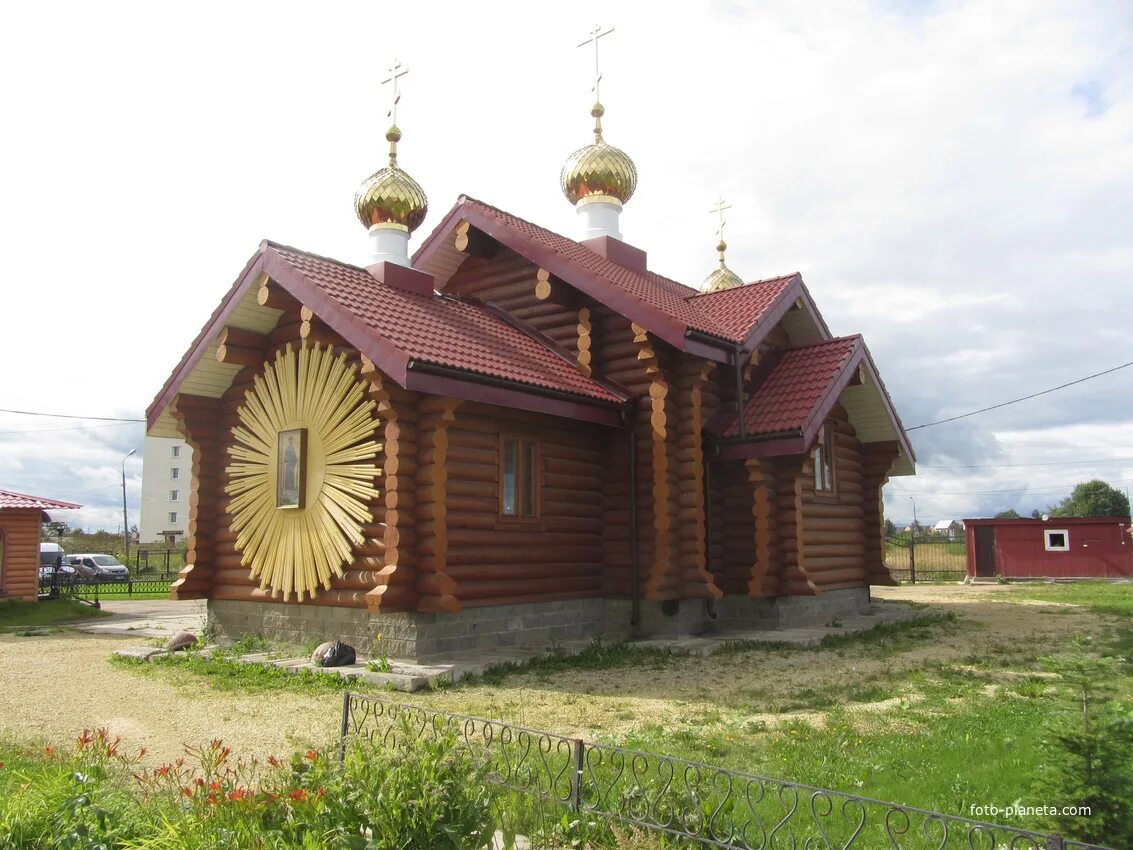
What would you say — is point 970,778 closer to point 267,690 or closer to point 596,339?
point 267,690

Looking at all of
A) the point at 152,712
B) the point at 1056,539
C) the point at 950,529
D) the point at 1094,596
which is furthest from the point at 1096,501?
the point at 152,712

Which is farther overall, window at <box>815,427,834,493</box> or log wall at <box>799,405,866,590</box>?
window at <box>815,427,834,493</box>

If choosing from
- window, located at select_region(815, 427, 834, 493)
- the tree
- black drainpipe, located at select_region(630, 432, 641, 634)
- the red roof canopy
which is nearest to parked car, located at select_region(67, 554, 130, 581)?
the red roof canopy

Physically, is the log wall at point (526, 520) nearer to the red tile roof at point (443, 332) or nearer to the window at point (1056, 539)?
the red tile roof at point (443, 332)

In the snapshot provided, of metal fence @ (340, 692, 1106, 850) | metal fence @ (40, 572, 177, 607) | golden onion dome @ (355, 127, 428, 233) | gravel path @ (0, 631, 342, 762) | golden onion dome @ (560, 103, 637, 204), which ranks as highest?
golden onion dome @ (560, 103, 637, 204)

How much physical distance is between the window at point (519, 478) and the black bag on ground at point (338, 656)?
265 cm

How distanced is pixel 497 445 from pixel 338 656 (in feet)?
11.1

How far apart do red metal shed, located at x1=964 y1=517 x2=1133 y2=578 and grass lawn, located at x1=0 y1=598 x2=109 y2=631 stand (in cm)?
2763

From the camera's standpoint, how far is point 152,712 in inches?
348

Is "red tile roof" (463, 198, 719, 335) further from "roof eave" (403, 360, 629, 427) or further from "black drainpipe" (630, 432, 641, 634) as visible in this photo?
"black drainpipe" (630, 432, 641, 634)

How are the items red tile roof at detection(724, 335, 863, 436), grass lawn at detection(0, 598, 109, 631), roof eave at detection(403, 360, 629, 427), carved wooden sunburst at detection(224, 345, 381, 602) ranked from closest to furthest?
roof eave at detection(403, 360, 629, 427) → carved wooden sunburst at detection(224, 345, 381, 602) → red tile roof at detection(724, 335, 863, 436) → grass lawn at detection(0, 598, 109, 631)

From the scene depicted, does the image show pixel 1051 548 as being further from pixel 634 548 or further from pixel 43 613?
Answer: pixel 43 613

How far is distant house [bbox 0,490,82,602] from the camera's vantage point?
2212 centimetres

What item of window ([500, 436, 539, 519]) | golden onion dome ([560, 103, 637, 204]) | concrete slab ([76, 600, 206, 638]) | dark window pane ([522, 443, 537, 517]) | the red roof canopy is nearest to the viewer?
window ([500, 436, 539, 519])
